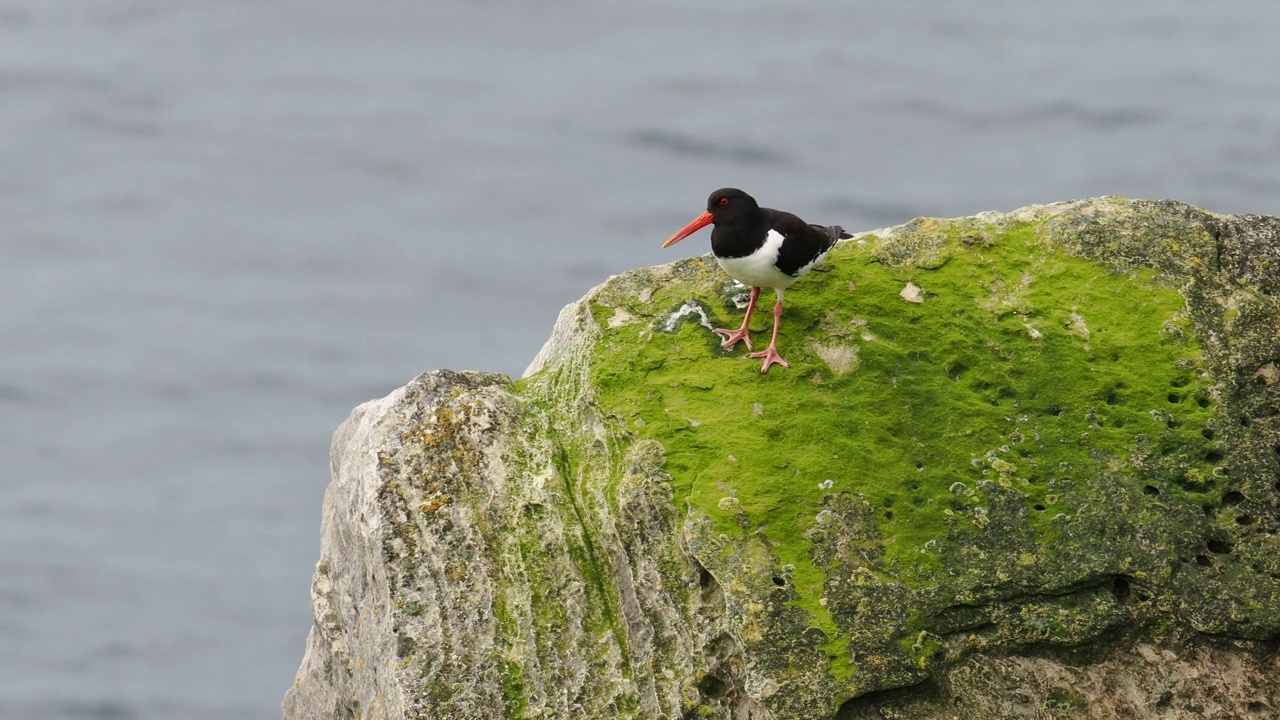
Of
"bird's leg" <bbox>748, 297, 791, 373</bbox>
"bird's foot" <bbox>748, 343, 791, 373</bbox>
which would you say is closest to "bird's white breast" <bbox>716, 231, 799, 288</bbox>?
"bird's leg" <bbox>748, 297, 791, 373</bbox>

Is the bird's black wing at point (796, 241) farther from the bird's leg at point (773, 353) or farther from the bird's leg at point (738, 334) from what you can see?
the bird's leg at point (738, 334)

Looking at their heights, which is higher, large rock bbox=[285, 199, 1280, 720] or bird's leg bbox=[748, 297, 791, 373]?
bird's leg bbox=[748, 297, 791, 373]

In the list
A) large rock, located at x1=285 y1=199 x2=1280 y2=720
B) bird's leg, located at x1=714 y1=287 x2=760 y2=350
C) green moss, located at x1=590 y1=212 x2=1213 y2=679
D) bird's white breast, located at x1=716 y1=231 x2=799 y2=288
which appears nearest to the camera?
large rock, located at x1=285 y1=199 x2=1280 y2=720

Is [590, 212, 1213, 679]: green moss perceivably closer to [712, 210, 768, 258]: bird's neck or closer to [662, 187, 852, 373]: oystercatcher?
[662, 187, 852, 373]: oystercatcher

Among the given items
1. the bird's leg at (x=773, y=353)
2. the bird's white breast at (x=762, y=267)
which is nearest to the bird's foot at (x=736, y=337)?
the bird's leg at (x=773, y=353)

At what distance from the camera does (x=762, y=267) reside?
841 cm

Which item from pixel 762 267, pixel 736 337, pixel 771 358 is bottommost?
pixel 771 358

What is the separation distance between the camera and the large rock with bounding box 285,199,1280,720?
7.37 m

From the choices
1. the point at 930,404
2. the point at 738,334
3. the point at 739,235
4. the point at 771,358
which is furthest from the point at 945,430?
the point at 739,235

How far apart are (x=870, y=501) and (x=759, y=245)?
1742 mm

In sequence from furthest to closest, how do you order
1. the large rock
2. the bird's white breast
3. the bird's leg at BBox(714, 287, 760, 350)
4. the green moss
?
1. the bird's leg at BBox(714, 287, 760, 350)
2. the bird's white breast
3. the green moss
4. the large rock

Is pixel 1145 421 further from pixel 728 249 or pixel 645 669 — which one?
pixel 645 669

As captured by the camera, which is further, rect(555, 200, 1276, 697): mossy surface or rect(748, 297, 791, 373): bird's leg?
rect(748, 297, 791, 373): bird's leg

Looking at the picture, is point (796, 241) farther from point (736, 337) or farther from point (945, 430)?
point (945, 430)
